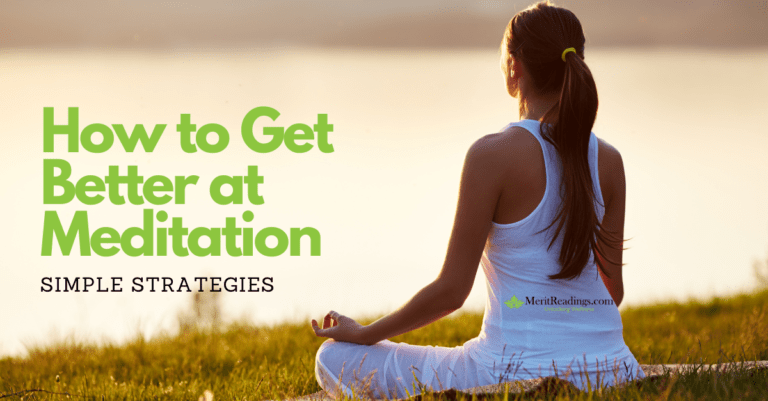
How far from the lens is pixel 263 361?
4.91 metres

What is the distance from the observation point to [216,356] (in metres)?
4.96

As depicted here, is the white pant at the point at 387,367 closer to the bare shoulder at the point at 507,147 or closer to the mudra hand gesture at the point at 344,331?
the mudra hand gesture at the point at 344,331

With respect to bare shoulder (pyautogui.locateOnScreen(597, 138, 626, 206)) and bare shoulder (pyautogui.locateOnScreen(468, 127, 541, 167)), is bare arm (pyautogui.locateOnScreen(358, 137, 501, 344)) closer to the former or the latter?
bare shoulder (pyautogui.locateOnScreen(468, 127, 541, 167))

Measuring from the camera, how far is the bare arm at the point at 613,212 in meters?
2.79

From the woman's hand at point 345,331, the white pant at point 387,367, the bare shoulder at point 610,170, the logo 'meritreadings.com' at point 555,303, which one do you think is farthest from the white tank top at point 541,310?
the woman's hand at point 345,331

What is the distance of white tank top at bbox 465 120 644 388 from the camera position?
2.48m

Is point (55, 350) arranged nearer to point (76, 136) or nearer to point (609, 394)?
point (76, 136)

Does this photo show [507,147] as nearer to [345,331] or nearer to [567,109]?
[567,109]

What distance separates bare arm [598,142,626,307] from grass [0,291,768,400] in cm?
51

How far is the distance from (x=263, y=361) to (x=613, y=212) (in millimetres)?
3047

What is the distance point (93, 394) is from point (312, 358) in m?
1.56

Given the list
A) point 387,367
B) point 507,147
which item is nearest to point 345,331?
point 387,367

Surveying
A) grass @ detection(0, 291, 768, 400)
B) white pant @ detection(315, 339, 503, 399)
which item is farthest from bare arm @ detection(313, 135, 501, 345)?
grass @ detection(0, 291, 768, 400)

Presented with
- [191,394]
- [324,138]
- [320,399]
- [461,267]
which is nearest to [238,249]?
[324,138]
